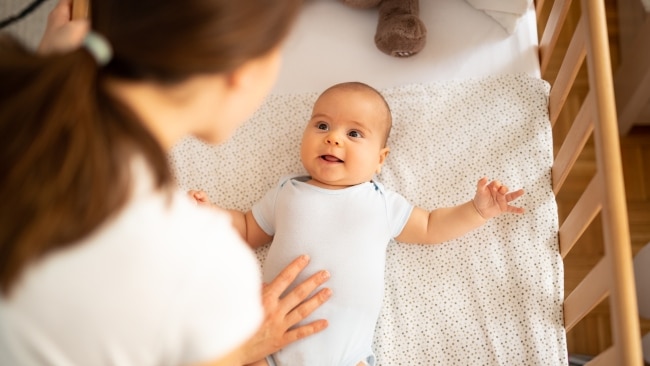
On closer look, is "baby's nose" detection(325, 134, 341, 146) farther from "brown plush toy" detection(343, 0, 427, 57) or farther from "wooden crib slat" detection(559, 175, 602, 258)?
"wooden crib slat" detection(559, 175, 602, 258)

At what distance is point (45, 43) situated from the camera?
3.09ft

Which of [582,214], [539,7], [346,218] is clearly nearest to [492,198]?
[582,214]

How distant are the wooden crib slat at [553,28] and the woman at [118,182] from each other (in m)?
0.78

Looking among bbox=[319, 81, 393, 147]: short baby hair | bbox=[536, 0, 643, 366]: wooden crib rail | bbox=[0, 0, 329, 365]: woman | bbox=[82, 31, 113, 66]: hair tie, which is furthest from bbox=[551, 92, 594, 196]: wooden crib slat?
bbox=[82, 31, 113, 66]: hair tie

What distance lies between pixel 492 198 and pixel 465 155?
0.55 feet

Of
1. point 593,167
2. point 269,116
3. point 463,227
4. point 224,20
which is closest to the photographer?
point 224,20

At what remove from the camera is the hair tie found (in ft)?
1.80

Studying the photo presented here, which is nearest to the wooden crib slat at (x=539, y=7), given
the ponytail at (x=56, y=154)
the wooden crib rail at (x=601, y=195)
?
the wooden crib rail at (x=601, y=195)

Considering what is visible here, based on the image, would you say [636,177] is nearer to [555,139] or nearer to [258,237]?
[555,139]

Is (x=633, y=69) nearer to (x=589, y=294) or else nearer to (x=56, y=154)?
(x=589, y=294)

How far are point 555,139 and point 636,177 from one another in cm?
22

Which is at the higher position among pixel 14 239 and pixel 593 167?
pixel 593 167

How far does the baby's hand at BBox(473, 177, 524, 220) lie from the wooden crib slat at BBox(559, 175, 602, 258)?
10 centimetres

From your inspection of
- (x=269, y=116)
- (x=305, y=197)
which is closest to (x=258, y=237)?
(x=305, y=197)
